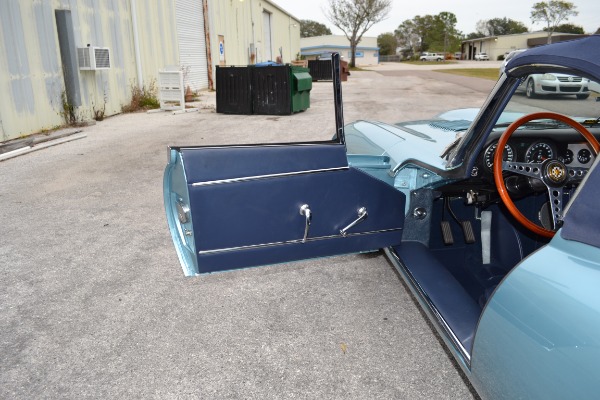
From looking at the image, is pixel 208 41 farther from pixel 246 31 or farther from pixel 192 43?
pixel 246 31

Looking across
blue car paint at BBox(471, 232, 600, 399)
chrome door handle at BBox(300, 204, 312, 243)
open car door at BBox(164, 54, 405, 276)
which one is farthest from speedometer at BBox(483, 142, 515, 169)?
blue car paint at BBox(471, 232, 600, 399)

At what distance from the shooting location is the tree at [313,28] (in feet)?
376

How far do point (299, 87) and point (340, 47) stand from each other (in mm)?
69713

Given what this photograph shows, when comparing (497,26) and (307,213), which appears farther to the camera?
(497,26)

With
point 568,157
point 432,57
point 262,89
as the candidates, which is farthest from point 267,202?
point 432,57

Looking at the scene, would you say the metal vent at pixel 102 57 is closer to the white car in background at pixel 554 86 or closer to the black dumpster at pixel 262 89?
the black dumpster at pixel 262 89

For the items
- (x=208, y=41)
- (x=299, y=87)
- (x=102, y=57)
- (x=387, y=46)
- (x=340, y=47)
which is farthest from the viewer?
(x=387, y=46)

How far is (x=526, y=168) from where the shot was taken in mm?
2357

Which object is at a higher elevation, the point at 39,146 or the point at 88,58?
the point at 88,58

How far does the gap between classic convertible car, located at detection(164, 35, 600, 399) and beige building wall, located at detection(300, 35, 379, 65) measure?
246 feet

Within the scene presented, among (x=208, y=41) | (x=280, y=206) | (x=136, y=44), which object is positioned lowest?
(x=280, y=206)

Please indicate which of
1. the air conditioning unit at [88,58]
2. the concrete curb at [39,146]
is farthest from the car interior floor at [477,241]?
the air conditioning unit at [88,58]

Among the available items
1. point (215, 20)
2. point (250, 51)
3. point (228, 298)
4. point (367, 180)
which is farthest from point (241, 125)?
point (250, 51)

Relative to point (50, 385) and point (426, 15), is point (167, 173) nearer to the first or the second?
point (50, 385)
